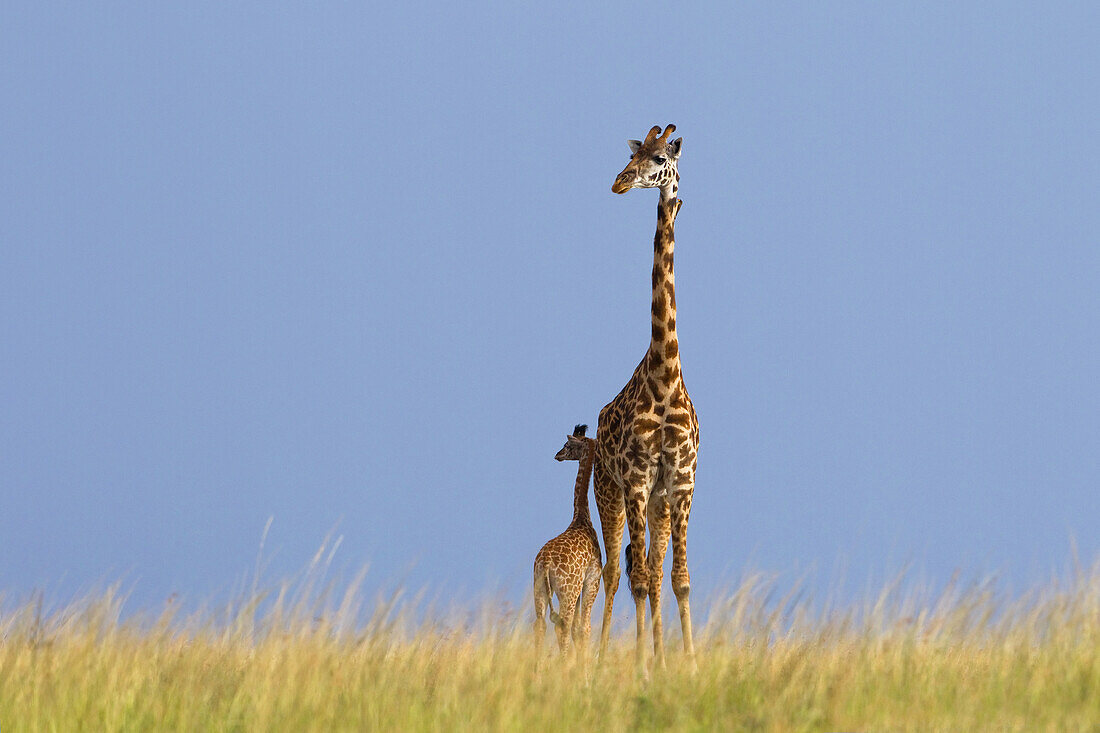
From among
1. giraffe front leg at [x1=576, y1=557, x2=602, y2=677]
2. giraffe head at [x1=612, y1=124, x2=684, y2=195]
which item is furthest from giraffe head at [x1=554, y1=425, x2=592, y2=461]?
giraffe head at [x1=612, y1=124, x2=684, y2=195]

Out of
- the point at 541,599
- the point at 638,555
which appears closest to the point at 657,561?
the point at 638,555

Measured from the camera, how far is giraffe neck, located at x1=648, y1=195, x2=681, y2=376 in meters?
10.2

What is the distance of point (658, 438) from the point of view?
32.7 ft

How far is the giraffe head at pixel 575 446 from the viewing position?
11930mm

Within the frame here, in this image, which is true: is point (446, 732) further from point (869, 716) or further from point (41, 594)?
point (41, 594)

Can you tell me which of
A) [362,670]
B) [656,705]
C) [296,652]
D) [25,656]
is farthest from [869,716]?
[25,656]

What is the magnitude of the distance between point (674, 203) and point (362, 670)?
14.0 feet

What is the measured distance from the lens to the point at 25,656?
8.65 meters

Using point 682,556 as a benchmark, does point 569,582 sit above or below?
above

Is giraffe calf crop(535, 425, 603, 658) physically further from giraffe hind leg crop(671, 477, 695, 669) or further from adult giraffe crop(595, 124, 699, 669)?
giraffe hind leg crop(671, 477, 695, 669)

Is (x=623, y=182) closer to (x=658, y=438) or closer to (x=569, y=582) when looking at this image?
(x=658, y=438)

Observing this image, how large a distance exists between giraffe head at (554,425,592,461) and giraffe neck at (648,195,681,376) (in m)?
1.84

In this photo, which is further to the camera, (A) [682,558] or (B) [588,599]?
(B) [588,599]

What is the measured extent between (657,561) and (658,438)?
0.92 meters
